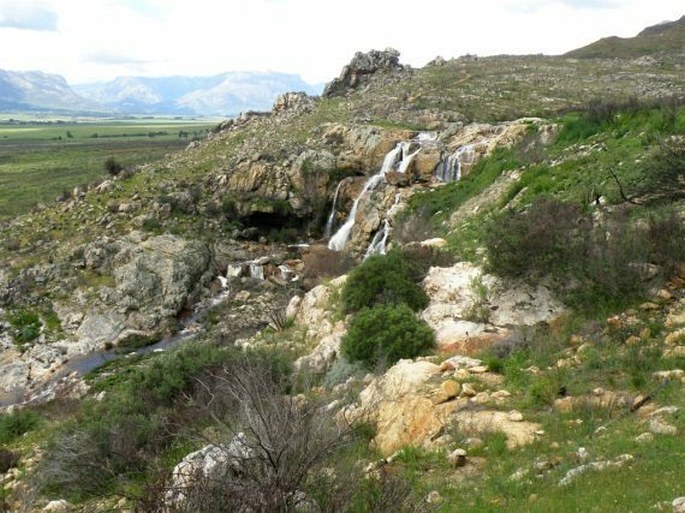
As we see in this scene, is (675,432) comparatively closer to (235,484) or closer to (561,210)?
(235,484)

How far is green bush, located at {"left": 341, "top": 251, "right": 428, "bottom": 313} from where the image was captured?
46.8 ft

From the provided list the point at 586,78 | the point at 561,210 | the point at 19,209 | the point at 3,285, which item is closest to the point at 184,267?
the point at 3,285

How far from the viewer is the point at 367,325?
1215 centimetres

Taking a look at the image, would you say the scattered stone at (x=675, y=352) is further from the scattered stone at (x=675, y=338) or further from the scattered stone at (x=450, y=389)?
the scattered stone at (x=450, y=389)

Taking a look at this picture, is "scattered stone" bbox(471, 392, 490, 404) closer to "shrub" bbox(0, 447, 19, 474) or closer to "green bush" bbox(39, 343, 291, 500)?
"green bush" bbox(39, 343, 291, 500)

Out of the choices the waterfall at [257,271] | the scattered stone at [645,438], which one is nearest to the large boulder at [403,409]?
the scattered stone at [645,438]

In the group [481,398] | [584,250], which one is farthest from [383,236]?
[481,398]

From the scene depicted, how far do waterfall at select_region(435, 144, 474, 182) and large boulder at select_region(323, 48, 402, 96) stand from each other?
24502mm

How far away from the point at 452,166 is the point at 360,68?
28044 millimetres

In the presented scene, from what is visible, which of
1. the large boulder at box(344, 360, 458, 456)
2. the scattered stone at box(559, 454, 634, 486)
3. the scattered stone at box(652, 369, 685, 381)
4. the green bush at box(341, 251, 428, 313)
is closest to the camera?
the scattered stone at box(559, 454, 634, 486)

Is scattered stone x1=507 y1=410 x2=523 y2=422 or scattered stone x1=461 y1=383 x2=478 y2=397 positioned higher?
scattered stone x1=507 y1=410 x2=523 y2=422

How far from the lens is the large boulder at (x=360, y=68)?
53.4 meters

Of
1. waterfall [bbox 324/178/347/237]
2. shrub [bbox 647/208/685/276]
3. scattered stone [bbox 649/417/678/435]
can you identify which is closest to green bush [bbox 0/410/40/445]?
scattered stone [bbox 649/417/678/435]

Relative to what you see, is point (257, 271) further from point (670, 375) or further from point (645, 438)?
point (645, 438)
